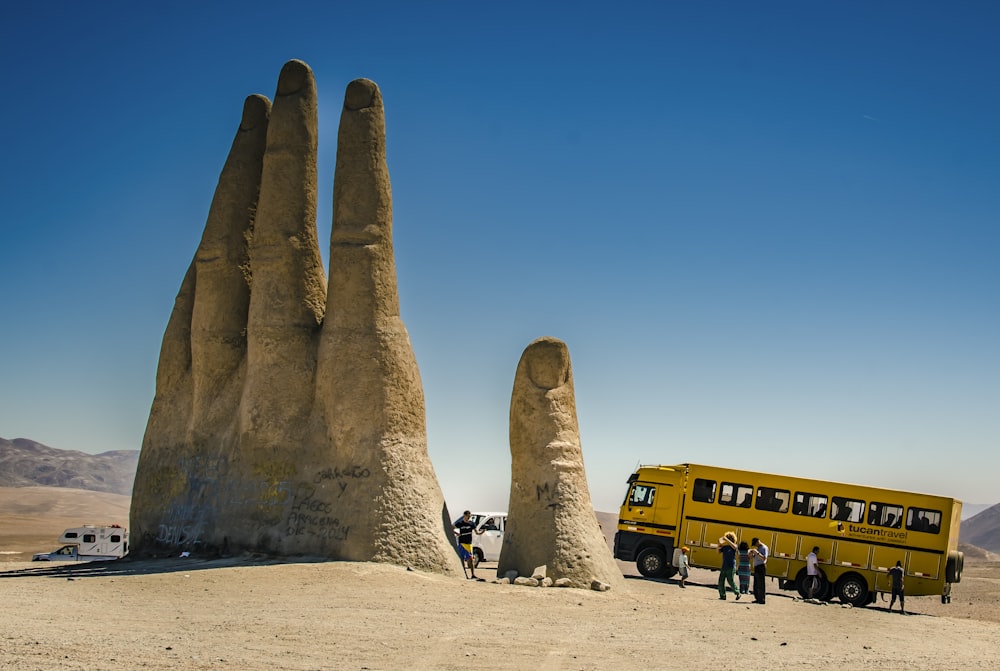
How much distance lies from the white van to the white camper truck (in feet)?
38.9

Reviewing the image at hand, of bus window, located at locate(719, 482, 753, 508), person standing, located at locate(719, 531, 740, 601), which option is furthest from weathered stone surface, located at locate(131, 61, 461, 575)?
bus window, located at locate(719, 482, 753, 508)

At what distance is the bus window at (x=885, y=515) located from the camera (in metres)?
23.6

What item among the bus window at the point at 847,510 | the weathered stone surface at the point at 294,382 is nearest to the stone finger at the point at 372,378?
the weathered stone surface at the point at 294,382

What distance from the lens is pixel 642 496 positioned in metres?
25.8

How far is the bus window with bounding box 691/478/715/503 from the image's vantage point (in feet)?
81.7

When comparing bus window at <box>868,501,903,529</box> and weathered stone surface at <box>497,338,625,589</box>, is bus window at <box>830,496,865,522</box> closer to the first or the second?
bus window at <box>868,501,903,529</box>

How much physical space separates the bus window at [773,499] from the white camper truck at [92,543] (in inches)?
780

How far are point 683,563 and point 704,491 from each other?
8.64ft

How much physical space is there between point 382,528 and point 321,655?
21.4 ft

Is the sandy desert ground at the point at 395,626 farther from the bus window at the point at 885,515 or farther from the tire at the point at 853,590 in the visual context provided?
the bus window at the point at 885,515

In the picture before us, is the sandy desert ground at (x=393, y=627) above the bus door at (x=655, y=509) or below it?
below

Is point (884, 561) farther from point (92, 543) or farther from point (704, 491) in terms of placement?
point (92, 543)

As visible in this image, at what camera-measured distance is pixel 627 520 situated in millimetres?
25828

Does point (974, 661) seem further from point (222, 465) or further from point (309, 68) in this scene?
point (309, 68)
